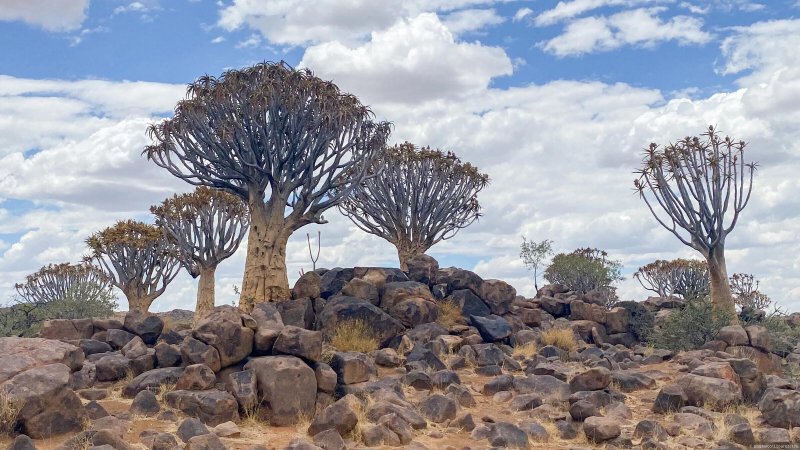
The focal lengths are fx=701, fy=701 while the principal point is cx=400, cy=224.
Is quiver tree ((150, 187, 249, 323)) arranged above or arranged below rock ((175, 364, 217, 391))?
above

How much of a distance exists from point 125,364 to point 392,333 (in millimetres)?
5795

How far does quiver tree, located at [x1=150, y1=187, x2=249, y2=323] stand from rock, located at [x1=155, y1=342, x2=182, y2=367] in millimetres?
11858

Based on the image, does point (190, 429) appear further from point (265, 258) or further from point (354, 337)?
point (265, 258)

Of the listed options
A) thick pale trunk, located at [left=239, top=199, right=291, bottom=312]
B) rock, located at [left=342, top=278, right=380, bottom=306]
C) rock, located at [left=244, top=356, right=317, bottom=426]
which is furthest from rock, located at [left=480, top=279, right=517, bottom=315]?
rock, located at [left=244, top=356, right=317, bottom=426]

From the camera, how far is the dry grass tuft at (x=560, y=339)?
666 inches

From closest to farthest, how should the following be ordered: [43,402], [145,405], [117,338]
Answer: [43,402], [145,405], [117,338]

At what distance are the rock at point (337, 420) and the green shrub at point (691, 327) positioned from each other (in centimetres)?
1092

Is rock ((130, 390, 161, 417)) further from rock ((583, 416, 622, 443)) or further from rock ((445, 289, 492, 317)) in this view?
rock ((445, 289, 492, 317))

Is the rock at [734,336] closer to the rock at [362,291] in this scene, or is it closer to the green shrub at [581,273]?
the rock at [362,291]

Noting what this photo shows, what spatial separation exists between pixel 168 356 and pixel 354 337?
4190 millimetres

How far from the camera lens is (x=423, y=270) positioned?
63.3ft

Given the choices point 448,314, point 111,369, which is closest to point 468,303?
point 448,314

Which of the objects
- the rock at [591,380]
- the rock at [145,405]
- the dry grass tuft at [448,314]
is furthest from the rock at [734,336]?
the rock at [145,405]

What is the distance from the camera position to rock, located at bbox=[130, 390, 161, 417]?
32.8 ft
